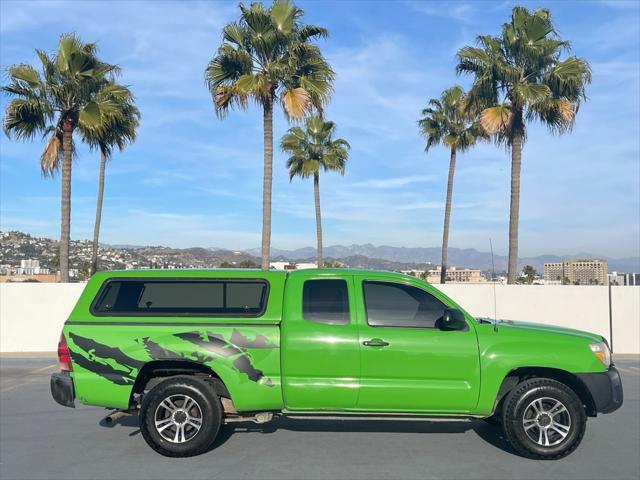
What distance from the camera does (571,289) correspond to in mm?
15258

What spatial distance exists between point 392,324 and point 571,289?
11145 millimetres

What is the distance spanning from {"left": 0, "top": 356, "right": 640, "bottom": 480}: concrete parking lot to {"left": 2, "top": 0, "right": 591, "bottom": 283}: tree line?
11525mm

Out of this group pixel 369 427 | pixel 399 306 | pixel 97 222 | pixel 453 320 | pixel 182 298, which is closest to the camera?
pixel 453 320

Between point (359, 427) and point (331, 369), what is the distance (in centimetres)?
142

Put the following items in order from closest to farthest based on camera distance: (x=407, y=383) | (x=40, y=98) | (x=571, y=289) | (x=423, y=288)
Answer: (x=407, y=383) → (x=423, y=288) → (x=571, y=289) → (x=40, y=98)

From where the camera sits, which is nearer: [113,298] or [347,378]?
[347,378]

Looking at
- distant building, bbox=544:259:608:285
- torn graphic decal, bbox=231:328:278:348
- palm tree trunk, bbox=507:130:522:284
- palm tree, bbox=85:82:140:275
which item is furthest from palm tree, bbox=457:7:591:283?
distant building, bbox=544:259:608:285

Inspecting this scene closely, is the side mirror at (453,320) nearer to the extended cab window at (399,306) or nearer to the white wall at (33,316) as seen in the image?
the extended cab window at (399,306)


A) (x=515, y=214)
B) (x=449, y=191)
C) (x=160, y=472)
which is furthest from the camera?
(x=449, y=191)

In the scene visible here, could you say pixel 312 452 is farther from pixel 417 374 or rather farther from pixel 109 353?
pixel 109 353

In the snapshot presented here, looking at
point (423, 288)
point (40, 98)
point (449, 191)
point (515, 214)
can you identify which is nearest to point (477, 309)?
point (515, 214)

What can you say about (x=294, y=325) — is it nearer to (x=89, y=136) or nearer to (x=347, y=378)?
(x=347, y=378)

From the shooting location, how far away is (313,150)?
3238 centimetres

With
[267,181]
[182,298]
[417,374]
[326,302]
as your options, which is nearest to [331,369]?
[326,302]
